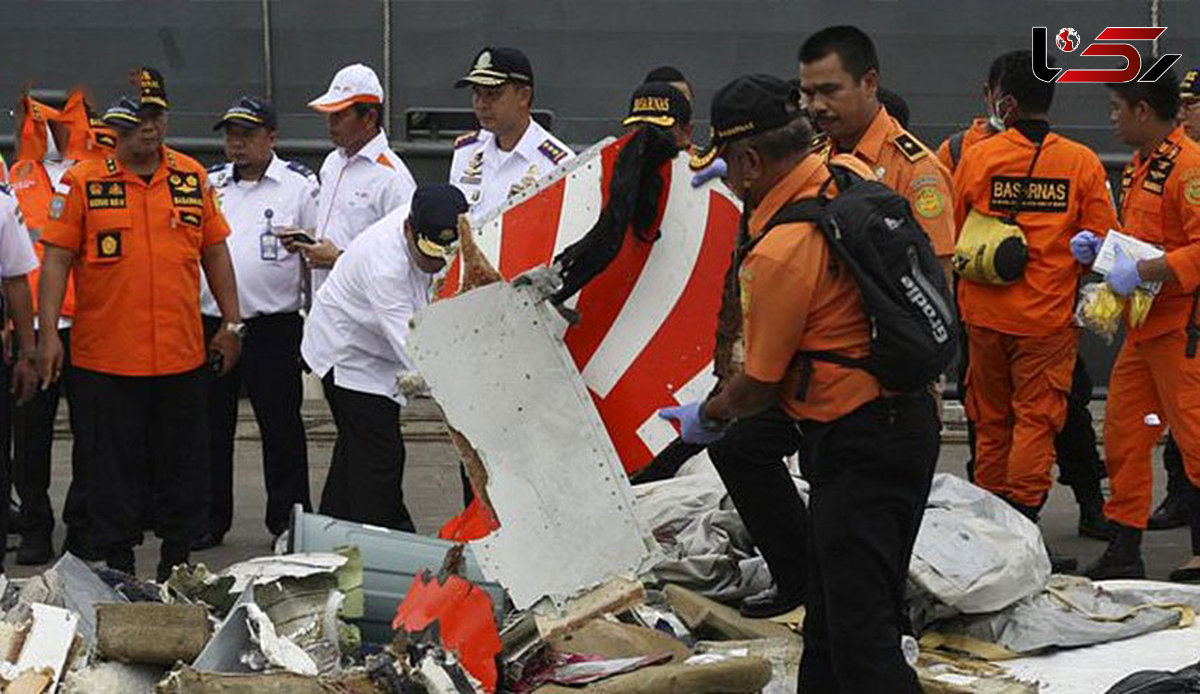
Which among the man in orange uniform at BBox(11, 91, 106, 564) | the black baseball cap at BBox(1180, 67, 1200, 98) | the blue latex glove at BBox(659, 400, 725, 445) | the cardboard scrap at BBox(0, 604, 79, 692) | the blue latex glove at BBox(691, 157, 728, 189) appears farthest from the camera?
the black baseball cap at BBox(1180, 67, 1200, 98)

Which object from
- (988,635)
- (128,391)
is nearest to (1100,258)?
(988,635)

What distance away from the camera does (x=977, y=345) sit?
A: 27.9 ft

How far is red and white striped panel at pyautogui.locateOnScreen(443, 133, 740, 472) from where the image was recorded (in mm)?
6543

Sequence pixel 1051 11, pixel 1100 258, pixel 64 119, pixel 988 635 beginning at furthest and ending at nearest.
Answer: pixel 1051 11 → pixel 64 119 → pixel 1100 258 → pixel 988 635

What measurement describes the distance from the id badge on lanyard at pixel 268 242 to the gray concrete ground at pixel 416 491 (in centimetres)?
114

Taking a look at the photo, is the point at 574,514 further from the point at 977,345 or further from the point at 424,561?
the point at 977,345

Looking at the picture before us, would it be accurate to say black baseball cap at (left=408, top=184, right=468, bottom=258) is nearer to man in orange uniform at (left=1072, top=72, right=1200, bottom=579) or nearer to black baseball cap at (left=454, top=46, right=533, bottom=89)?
black baseball cap at (left=454, top=46, right=533, bottom=89)

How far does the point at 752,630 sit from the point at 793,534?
1.01 feet

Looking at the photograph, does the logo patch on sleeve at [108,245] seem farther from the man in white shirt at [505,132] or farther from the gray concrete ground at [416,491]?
the man in white shirt at [505,132]

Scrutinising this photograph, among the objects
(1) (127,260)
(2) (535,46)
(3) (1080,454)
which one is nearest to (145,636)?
(1) (127,260)

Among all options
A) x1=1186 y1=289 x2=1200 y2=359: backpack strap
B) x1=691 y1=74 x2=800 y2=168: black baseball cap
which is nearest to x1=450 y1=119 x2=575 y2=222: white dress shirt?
x1=1186 y1=289 x2=1200 y2=359: backpack strap

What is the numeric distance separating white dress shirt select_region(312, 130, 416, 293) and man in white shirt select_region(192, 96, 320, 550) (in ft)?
0.32

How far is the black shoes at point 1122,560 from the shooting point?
26.7 ft

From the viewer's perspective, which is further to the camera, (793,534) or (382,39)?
(382,39)
